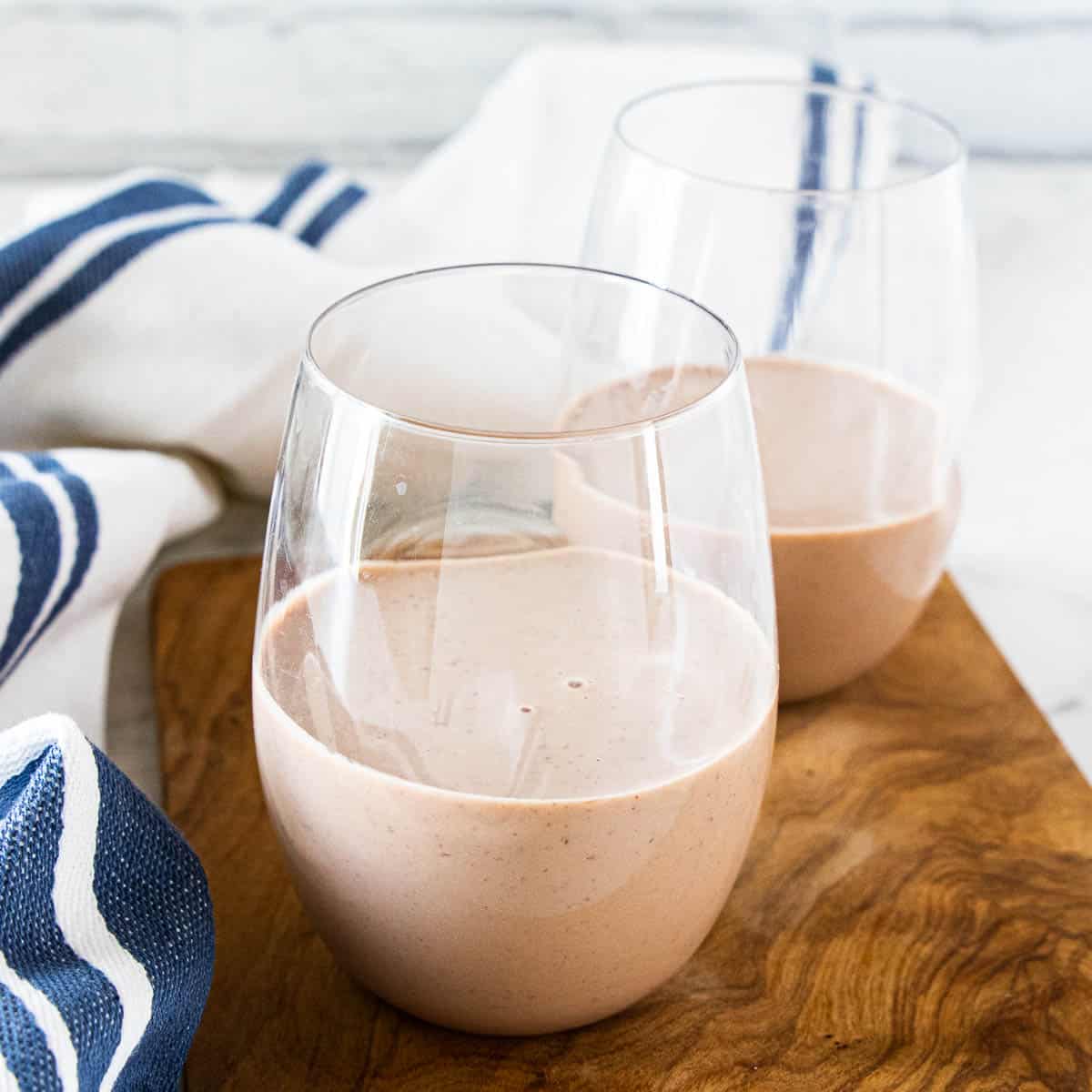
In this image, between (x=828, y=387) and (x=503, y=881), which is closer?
(x=503, y=881)

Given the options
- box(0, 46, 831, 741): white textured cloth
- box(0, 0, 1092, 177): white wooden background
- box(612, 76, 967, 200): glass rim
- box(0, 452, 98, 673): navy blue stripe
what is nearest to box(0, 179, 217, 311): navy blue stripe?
box(0, 46, 831, 741): white textured cloth

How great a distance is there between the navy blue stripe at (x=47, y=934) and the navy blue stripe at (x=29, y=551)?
7.0 inches

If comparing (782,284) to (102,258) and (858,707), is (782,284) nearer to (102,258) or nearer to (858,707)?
(858,707)

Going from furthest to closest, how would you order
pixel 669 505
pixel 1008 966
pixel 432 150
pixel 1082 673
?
pixel 432 150 → pixel 1082 673 → pixel 1008 966 → pixel 669 505

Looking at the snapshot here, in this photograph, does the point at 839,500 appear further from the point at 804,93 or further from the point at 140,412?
the point at 140,412

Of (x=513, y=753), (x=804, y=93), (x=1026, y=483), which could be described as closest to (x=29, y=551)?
(x=513, y=753)

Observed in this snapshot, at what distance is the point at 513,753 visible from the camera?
419 millimetres

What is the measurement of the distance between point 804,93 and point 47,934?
46 cm

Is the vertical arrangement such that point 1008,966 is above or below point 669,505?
below

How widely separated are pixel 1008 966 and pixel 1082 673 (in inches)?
11.6

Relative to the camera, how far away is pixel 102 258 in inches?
29.2

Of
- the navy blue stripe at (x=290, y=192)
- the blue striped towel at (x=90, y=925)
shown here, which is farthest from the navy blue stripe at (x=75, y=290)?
the blue striped towel at (x=90, y=925)

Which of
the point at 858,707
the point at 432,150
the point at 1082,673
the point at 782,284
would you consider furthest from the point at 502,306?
the point at 432,150

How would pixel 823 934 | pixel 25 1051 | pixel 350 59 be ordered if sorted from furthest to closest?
1. pixel 350 59
2. pixel 823 934
3. pixel 25 1051
